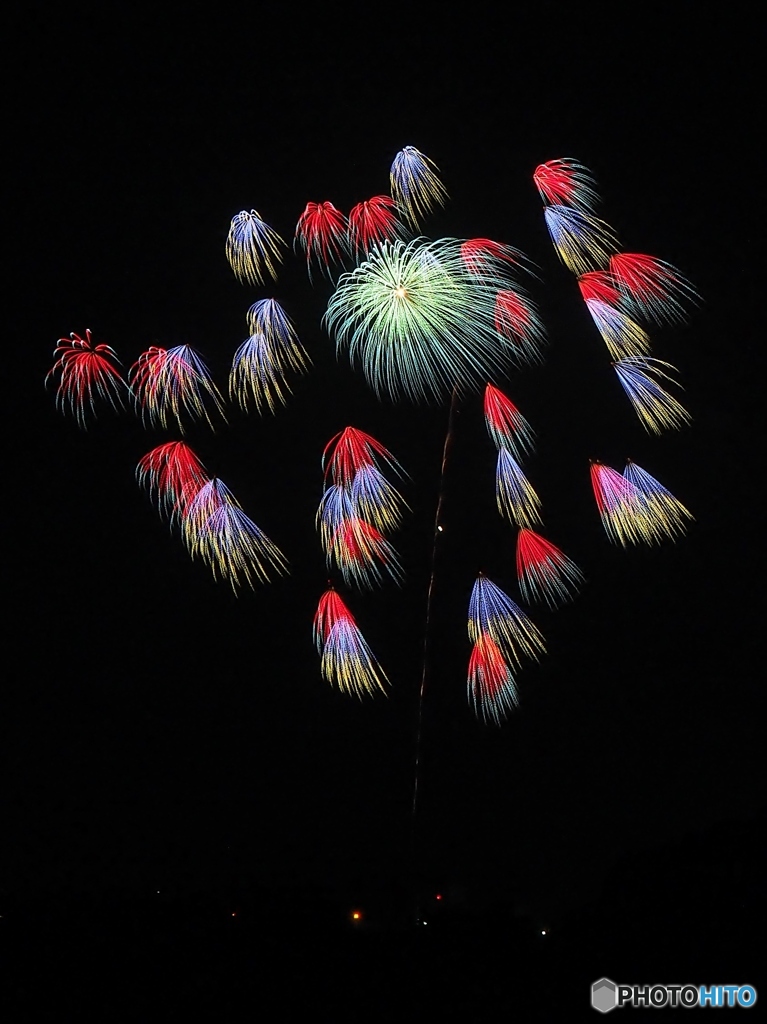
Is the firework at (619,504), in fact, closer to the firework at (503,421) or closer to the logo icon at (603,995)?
the firework at (503,421)

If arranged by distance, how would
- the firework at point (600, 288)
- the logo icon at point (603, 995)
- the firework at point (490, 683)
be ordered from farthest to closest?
the firework at point (490, 683) < the firework at point (600, 288) < the logo icon at point (603, 995)

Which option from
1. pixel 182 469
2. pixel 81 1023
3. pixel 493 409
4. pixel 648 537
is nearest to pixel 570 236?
pixel 493 409

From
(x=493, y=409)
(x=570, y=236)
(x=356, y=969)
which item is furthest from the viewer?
(x=493, y=409)

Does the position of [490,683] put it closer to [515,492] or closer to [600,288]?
[515,492]

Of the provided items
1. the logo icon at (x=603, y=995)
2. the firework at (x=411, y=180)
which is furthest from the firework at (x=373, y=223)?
the logo icon at (x=603, y=995)

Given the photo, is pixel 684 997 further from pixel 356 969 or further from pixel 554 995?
pixel 356 969

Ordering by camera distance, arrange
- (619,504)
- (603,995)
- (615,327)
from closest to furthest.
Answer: (603,995)
(615,327)
(619,504)

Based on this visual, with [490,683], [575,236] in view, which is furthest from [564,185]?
[490,683]
